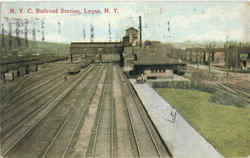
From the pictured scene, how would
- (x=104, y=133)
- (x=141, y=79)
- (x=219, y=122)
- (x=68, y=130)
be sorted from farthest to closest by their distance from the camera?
(x=141, y=79) → (x=219, y=122) → (x=68, y=130) → (x=104, y=133)

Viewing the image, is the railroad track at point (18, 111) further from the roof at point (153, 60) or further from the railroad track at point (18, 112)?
the roof at point (153, 60)

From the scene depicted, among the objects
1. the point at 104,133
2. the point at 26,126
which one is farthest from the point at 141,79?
the point at 26,126

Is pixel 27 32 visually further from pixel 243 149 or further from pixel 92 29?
pixel 243 149

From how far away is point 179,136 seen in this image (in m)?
10.7

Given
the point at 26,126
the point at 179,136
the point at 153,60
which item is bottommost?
the point at 179,136

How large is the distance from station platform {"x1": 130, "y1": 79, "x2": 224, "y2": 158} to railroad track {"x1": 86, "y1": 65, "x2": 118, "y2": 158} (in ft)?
10.4

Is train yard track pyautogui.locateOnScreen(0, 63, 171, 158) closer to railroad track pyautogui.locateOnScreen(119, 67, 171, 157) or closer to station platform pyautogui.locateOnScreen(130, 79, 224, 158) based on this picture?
railroad track pyautogui.locateOnScreen(119, 67, 171, 157)

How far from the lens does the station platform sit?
912 centimetres

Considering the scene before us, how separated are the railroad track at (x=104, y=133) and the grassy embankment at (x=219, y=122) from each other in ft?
21.4

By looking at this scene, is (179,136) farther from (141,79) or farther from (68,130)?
(141,79)

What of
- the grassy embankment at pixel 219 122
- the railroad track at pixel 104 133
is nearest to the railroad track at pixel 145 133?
the railroad track at pixel 104 133

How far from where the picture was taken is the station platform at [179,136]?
9.12 metres

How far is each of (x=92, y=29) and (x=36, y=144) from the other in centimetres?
802

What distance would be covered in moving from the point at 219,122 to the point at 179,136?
532 centimetres
